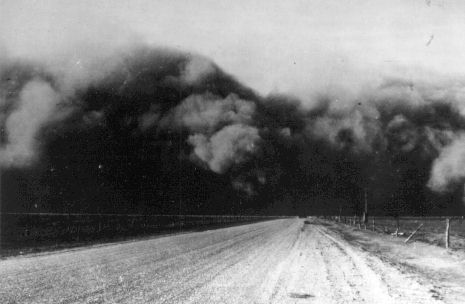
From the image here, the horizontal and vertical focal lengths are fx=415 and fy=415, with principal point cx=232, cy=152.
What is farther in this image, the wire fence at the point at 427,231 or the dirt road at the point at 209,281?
the wire fence at the point at 427,231

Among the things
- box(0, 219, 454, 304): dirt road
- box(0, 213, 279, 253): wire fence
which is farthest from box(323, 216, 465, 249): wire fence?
box(0, 213, 279, 253): wire fence

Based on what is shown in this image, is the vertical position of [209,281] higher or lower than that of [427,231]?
higher

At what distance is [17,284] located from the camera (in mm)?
12602

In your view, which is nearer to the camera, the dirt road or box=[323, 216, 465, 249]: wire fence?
the dirt road

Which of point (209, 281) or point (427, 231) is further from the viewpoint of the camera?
point (427, 231)

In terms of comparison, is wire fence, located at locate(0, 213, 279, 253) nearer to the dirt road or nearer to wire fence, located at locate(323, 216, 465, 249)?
the dirt road

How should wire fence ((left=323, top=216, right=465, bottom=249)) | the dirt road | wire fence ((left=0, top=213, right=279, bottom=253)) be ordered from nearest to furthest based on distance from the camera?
the dirt road → wire fence ((left=323, top=216, right=465, bottom=249)) → wire fence ((left=0, top=213, right=279, bottom=253))

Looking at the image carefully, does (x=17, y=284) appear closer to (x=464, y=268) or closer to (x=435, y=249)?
(x=464, y=268)

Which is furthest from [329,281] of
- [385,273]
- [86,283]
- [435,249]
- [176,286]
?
[435,249]

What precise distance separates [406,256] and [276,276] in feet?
37.5

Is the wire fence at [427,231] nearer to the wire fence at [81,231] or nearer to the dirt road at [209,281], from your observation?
the dirt road at [209,281]

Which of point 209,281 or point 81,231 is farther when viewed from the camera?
point 81,231

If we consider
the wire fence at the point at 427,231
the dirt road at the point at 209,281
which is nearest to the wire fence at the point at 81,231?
the dirt road at the point at 209,281

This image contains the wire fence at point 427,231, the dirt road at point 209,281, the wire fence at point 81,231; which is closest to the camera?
the dirt road at point 209,281
